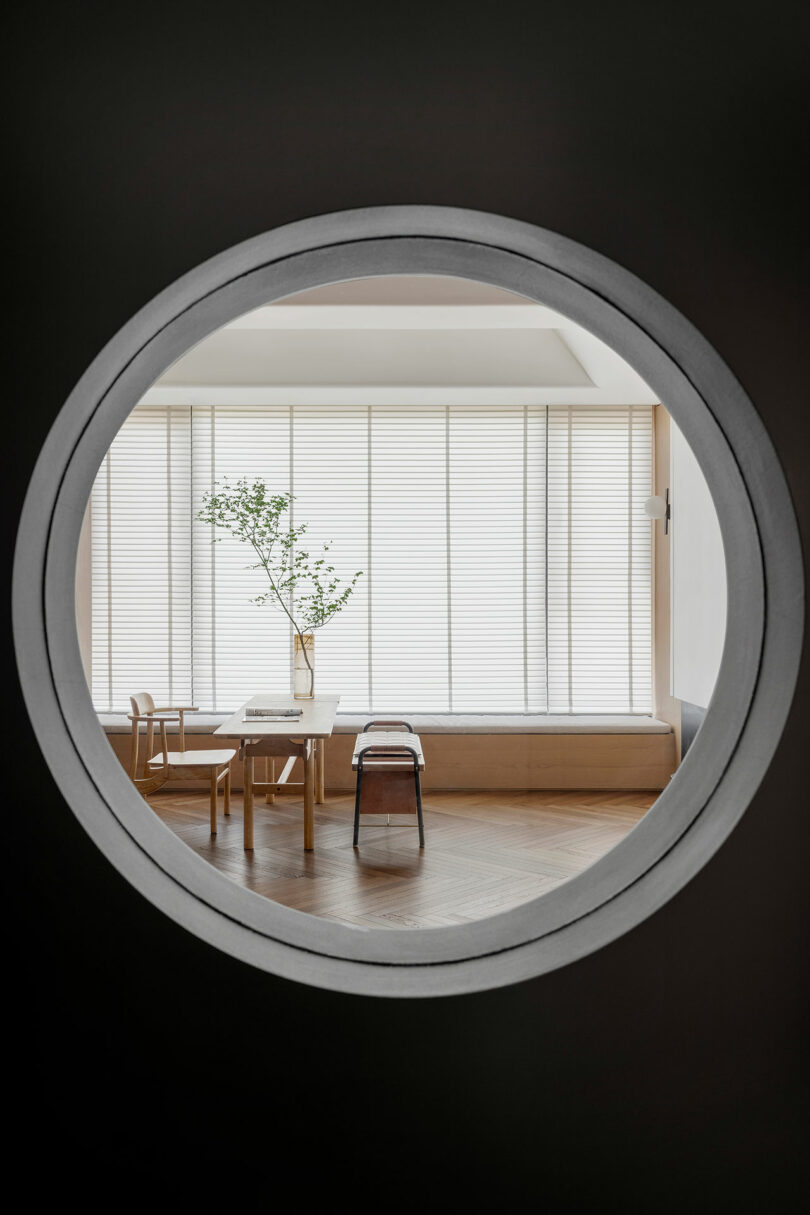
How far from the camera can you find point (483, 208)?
1266 millimetres

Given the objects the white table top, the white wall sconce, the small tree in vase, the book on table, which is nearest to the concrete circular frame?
the white table top

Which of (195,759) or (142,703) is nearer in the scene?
(195,759)

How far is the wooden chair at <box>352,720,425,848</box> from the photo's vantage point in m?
5.20

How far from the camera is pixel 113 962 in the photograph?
1299 millimetres

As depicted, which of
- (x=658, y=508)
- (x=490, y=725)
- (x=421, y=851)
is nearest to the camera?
(x=421, y=851)

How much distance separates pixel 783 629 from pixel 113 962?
1094 mm

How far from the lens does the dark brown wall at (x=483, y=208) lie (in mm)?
1274

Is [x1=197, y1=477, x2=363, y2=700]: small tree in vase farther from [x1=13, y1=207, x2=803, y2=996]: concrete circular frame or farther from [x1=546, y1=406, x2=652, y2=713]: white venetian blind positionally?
[x1=13, y1=207, x2=803, y2=996]: concrete circular frame

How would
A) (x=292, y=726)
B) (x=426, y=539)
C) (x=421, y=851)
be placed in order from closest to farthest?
(x=292, y=726) → (x=421, y=851) → (x=426, y=539)

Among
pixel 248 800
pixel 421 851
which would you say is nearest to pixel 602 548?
pixel 421 851

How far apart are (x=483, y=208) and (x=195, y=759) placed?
4.78 meters

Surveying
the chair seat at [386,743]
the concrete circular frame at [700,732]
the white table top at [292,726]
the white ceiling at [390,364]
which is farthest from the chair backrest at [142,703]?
the concrete circular frame at [700,732]

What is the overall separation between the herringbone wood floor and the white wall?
1263 millimetres

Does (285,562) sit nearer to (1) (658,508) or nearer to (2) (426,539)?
(2) (426,539)
